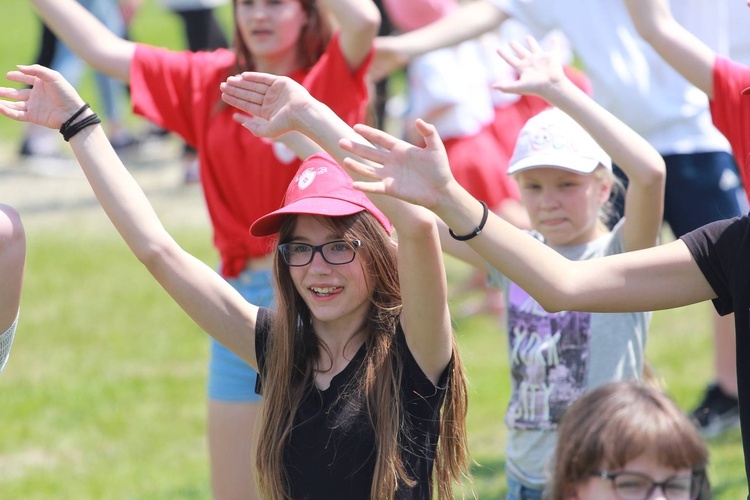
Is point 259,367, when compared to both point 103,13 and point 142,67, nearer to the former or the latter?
point 142,67

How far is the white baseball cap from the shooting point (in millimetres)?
3492

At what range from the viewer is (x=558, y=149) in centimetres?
353

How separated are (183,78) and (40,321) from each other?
400 centimetres

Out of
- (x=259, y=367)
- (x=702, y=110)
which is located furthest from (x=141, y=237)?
(x=702, y=110)

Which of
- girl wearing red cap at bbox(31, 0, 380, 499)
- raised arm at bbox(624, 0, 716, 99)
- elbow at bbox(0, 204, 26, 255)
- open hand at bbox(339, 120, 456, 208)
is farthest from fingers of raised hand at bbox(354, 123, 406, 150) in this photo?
girl wearing red cap at bbox(31, 0, 380, 499)

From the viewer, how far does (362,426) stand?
2.79 meters

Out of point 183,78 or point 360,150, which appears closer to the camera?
point 360,150

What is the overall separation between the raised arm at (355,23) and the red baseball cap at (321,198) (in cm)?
89

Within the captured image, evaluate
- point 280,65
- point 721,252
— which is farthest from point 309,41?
point 721,252

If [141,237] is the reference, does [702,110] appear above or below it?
above

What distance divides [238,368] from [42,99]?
4.21ft

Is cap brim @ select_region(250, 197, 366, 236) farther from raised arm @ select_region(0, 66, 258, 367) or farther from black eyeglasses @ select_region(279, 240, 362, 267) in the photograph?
raised arm @ select_region(0, 66, 258, 367)

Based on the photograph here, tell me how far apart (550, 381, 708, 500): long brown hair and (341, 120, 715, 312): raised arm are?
28cm

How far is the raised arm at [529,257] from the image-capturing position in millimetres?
2455
